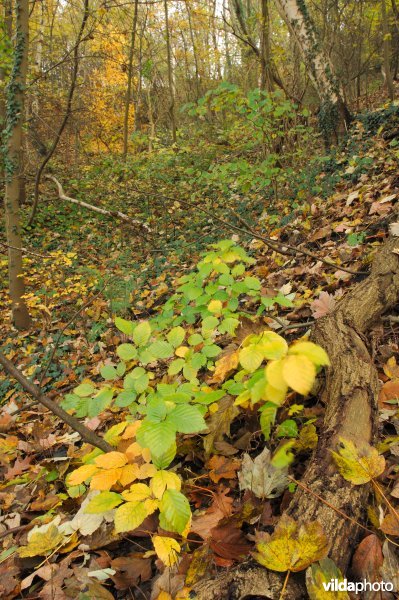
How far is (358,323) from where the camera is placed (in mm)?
2102

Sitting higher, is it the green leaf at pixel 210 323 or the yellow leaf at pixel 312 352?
the yellow leaf at pixel 312 352

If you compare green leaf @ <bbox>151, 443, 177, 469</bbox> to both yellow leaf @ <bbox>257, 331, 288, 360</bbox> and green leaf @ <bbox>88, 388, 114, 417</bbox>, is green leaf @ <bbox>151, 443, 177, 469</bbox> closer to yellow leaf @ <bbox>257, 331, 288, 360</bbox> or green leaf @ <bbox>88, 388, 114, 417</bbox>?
green leaf @ <bbox>88, 388, 114, 417</bbox>

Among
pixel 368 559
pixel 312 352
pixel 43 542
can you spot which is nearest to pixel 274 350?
pixel 312 352

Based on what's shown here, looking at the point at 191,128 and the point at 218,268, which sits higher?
the point at 191,128

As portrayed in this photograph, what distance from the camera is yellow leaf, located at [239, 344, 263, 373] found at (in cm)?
98

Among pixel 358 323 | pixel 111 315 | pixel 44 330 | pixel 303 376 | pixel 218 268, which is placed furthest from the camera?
pixel 44 330

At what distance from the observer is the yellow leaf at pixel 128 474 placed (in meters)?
1.30

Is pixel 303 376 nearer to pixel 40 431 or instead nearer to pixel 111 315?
pixel 40 431


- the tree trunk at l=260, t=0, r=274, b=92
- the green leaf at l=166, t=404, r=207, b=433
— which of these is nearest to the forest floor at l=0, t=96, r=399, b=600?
the green leaf at l=166, t=404, r=207, b=433

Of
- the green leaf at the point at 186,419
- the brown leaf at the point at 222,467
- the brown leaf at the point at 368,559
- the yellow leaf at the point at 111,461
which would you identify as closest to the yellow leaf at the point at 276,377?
the green leaf at the point at 186,419

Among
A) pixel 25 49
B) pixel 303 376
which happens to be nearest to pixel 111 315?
pixel 25 49

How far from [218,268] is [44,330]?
477 centimetres

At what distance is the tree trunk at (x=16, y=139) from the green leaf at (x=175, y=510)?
15.6 feet

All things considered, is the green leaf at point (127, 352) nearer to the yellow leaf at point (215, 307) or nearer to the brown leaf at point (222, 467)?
the yellow leaf at point (215, 307)
